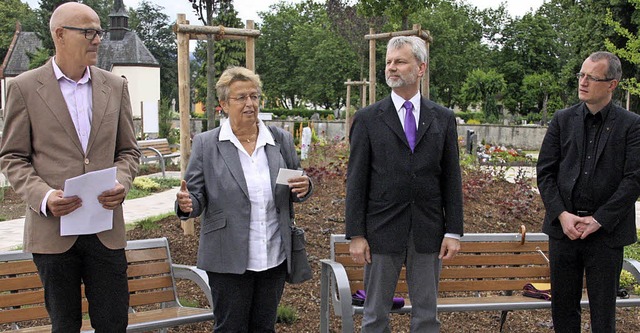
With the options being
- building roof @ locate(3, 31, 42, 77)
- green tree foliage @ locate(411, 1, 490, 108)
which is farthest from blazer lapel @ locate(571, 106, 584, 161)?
building roof @ locate(3, 31, 42, 77)

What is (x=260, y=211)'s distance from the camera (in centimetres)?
384

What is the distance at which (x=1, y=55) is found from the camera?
77562mm

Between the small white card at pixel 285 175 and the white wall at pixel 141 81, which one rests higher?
the white wall at pixel 141 81

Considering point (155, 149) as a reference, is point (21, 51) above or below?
above

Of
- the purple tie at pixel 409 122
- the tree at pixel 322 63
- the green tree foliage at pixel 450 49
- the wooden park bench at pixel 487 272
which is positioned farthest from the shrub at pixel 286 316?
the tree at pixel 322 63

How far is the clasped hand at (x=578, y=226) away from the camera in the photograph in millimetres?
4320

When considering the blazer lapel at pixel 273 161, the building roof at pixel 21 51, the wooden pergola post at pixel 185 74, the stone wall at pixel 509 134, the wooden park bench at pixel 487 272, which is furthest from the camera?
the building roof at pixel 21 51

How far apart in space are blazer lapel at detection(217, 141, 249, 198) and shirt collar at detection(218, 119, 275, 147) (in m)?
0.03

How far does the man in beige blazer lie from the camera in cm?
336

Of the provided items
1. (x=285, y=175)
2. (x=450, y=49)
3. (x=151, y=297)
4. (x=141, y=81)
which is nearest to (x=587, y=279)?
(x=285, y=175)

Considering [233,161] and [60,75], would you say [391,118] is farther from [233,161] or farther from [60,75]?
[60,75]

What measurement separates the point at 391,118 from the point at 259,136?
0.74m

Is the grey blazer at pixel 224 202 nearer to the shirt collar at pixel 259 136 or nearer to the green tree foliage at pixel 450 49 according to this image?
the shirt collar at pixel 259 136

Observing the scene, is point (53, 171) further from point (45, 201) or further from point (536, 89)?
point (536, 89)
